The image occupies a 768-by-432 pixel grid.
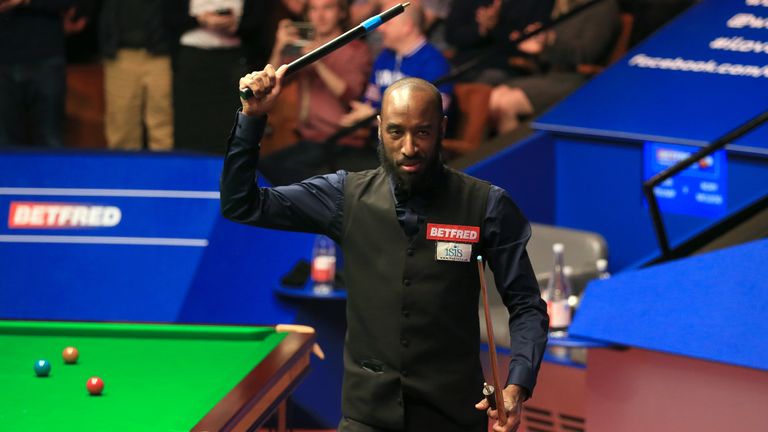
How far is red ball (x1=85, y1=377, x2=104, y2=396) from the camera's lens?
4500 mm

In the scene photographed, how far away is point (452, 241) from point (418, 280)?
13 centimetres

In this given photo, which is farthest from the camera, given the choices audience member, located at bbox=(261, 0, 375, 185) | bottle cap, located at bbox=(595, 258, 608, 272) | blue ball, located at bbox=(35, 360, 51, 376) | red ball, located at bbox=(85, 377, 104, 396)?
audience member, located at bbox=(261, 0, 375, 185)

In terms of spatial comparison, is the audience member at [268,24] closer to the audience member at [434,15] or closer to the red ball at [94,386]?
the audience member at [434,15]

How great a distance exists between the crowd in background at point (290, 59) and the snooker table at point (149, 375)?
2.55m

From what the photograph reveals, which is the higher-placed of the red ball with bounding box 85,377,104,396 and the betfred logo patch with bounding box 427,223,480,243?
the betfred logo patch with bounding box 427,223,480,243

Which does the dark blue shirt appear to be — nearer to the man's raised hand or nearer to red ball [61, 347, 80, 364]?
the man's raised hand

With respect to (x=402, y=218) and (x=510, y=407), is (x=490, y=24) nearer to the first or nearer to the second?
(x=402, y=218)

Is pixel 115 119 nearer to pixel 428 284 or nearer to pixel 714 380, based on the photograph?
pixel 714 380

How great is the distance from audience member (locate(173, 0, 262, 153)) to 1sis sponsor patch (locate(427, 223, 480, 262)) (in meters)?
4.64

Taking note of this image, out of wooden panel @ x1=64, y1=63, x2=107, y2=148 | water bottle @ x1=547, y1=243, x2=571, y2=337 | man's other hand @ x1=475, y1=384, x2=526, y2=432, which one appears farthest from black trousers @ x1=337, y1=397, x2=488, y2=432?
wooden panel @ x1=64, y1=63, x2=107, y2=148

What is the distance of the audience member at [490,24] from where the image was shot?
8797mm

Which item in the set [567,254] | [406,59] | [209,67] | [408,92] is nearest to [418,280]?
[408,92]

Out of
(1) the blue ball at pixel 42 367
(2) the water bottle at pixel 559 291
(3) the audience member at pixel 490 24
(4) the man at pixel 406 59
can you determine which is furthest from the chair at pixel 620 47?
(1) the blue ball at pixel 42 367

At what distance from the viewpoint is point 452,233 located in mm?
3736
